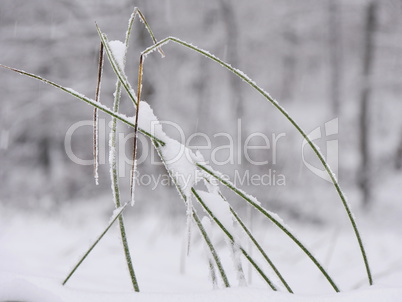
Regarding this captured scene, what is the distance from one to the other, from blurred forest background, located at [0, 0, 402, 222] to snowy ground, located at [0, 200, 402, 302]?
53 cm

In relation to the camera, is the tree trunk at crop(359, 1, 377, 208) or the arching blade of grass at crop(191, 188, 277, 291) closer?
the arching blade of grass at crop(191, 188, 277, 291)

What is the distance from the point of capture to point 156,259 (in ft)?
8.97

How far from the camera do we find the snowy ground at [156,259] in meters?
0.42

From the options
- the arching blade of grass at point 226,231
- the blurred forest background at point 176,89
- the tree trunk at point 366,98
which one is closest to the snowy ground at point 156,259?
the arching blade of grass at point 226,231

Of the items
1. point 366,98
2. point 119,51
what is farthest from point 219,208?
point 366,98

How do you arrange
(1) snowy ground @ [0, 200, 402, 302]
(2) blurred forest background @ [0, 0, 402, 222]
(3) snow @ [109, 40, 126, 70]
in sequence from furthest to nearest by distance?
(2) blurred forest background @ [0, 0, 402, 222] < (3) snow @ [109, 40, 126, 70] < (1) snowy ground @ [0, 200, 402, 302]

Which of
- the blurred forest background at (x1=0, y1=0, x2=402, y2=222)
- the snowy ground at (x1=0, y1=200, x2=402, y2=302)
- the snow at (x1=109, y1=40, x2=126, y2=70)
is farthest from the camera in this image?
the blurred forest background at (x1=0, y1=0, x2=402, y2=222)

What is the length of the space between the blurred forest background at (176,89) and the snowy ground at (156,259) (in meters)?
0.53

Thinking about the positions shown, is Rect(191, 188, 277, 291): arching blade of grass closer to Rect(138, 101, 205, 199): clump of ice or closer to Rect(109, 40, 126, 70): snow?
Rect(138, 101, 205, 199): clump of ice

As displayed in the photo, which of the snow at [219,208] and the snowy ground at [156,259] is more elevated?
the snow at [219,208]

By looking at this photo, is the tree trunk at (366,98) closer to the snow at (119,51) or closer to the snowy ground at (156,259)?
the snowy ground at (156,259)

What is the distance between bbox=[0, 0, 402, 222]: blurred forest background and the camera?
5.86m

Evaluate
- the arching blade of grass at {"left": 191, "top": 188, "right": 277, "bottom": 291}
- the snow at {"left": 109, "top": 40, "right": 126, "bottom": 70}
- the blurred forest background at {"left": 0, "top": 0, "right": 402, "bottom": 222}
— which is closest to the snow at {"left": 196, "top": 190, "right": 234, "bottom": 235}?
the arching blade of grass at {"left": 191, "top": 188, "right": 277, "bottom": 291}

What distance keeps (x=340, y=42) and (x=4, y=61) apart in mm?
7656
